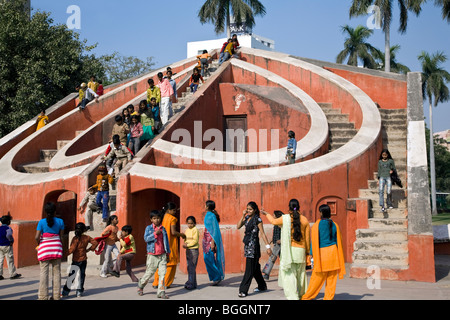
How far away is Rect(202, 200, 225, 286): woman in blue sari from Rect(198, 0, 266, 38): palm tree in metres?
20.9

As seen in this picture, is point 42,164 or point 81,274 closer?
point 81,274

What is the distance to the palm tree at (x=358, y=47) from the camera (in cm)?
3744

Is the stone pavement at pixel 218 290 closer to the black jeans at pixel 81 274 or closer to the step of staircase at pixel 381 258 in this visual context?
the black jeans at pixel 81 274

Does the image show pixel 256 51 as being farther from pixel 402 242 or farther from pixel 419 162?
pixel 402 242

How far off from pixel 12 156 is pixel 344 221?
7935 millimetres

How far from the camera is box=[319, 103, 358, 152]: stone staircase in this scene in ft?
38.7

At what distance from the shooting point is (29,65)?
18.3 meters

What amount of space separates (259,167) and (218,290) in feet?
10.6

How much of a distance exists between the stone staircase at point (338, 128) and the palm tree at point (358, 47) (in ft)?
83.8

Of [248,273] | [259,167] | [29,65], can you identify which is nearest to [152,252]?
[248,273]

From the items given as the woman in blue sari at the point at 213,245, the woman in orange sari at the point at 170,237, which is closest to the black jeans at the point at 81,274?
the woman in orange sari at the point at 170,237

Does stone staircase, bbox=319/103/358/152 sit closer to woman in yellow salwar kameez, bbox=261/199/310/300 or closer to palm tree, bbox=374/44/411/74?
woman in yellow salwar kameez, bbox=261/199/310/300

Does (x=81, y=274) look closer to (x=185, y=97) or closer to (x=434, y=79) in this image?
(x=185, y=97)
